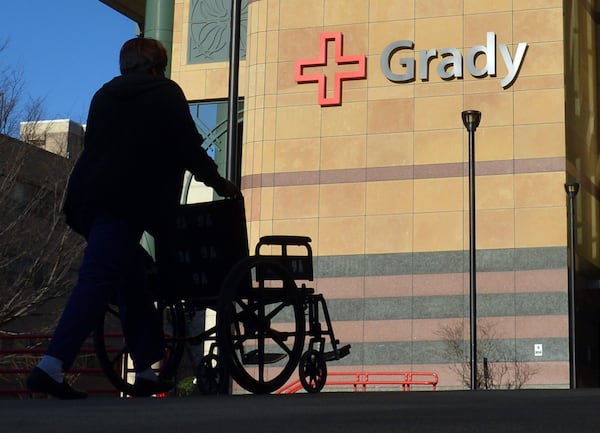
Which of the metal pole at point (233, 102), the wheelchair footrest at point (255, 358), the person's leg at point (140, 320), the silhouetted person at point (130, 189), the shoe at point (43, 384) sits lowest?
the shoe at point (43, 384)

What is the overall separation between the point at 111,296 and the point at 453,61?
27426 mm

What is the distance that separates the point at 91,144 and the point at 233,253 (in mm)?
1317

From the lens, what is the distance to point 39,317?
52906 mm

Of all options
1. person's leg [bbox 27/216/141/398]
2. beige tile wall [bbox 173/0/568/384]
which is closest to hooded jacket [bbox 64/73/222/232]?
person's leg [bbox 27/216/141/398]

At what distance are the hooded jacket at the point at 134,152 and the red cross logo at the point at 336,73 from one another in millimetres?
27658

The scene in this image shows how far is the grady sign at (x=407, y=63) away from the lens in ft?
108

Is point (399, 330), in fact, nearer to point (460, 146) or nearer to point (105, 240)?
point (460, 146)

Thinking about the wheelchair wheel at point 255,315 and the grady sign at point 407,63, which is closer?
the wheelchair wheel at point 255,315

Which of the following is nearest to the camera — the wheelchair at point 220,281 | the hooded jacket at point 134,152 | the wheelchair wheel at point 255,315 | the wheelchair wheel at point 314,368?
the hooded jacket at point 134,152

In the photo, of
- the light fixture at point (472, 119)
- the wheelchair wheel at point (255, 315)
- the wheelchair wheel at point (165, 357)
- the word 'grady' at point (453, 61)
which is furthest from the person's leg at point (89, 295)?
the word 'grady' at point (453, 61)

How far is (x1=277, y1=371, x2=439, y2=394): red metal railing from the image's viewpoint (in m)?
31.2

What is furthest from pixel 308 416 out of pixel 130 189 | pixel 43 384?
pixel 130 189

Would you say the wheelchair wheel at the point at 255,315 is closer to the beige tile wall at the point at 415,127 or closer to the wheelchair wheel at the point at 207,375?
the wheelchair wheel at the point at 207,375

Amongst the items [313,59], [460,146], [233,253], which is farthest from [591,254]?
[233,253]
